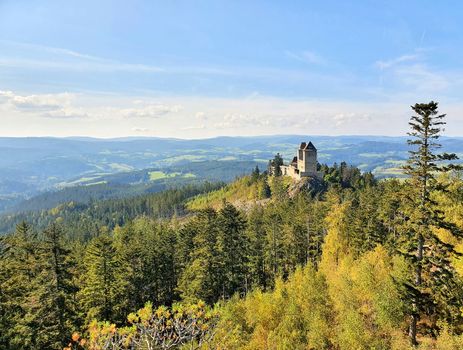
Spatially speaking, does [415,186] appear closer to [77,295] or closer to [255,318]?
[255,318]

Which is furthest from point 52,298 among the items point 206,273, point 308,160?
point 308,160

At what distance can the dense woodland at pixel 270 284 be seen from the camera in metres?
24.3

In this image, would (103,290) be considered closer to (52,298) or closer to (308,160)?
(52,298)

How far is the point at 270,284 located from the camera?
206 feet

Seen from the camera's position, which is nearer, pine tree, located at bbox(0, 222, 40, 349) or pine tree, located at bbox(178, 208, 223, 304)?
A: pine tree, located at bbox(0, 222, 40, 349)

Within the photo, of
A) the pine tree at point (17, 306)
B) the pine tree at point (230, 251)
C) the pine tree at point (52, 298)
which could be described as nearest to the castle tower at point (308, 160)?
the pine tree at point (230, 251)

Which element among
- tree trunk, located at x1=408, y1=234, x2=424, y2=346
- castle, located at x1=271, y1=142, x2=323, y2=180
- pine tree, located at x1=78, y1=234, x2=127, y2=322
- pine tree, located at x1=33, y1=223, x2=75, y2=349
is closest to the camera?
tree trunk, located at x1=408, y1=234, x2=424, y2=346

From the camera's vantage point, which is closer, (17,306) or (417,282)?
(417,282)

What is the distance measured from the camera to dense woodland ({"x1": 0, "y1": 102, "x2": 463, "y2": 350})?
79.7ft

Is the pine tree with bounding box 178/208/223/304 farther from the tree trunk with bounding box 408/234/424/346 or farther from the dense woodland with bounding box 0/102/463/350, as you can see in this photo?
the tree trunk with bounding box 408/234/424/346

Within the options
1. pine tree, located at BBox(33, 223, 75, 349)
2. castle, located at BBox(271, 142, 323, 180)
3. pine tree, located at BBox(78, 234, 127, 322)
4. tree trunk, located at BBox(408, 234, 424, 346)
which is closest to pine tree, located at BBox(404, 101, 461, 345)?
tree trunk, located at BBox(408, 234, 424, 346)

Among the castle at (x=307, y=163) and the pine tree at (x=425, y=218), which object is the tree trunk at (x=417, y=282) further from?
the castle at (x=307, y=163)

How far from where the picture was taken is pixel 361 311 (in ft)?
102

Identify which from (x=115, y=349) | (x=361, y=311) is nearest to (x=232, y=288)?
(x=361, y=311)
